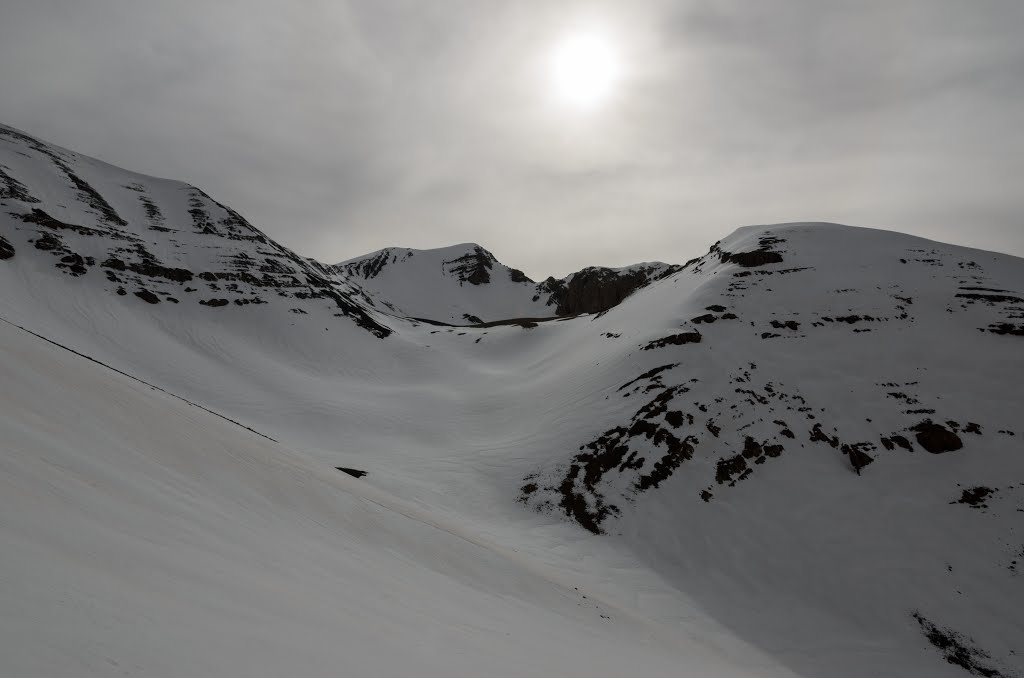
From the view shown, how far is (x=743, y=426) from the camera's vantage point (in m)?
20.4

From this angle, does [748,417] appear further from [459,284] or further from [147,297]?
[459,284]

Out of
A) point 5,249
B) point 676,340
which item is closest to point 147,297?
point 5,249

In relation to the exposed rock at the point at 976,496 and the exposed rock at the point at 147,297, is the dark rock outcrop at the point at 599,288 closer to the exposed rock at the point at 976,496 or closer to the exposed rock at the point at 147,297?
the exposed rock at the point at 976,496

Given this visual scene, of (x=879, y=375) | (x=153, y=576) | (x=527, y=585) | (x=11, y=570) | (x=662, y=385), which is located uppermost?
(x=879, y=375)

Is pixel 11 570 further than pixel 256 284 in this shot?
No

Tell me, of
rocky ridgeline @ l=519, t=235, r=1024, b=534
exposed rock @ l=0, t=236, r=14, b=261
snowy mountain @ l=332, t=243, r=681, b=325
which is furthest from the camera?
snowy mountain @ l=332, t=243, r=681, b=325

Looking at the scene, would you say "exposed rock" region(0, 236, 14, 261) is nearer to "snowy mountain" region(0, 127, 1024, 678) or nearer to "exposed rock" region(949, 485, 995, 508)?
"snowy mountain" region(0, 127, 1024, 678)

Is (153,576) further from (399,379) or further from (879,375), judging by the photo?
(399,379)

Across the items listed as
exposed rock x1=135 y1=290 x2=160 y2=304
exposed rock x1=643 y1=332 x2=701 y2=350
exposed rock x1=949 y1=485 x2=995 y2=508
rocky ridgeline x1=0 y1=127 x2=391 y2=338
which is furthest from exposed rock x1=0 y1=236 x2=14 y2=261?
exposed rock x1=949 y1=485 x2=995 y2=508

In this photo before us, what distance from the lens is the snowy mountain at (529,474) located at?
384 cm

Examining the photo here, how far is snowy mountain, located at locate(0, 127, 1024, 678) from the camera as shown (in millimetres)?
3836

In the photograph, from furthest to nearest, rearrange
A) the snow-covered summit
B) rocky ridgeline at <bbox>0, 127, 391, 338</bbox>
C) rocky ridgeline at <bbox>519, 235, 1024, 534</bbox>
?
the snow-covered summit, rocky ridgeline at <bbox>0, 127, 391, 338</bbox>, rocky ridgeline at <bbox>519, 235, 1024, 534</bbox>

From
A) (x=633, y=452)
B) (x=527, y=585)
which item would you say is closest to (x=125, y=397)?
(x=527, y=585)

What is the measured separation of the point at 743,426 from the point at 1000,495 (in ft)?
27.0
